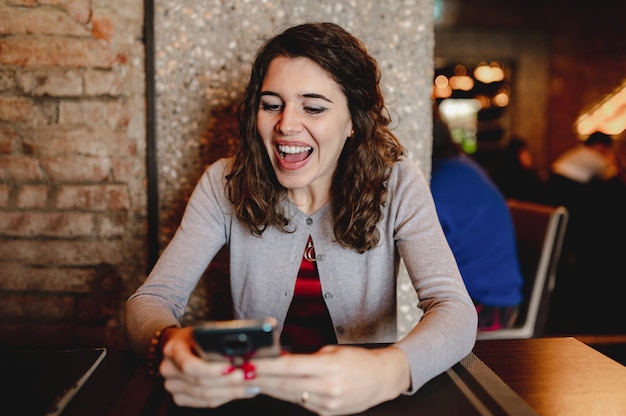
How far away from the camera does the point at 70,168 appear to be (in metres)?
1.81

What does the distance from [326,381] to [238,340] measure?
0.16m

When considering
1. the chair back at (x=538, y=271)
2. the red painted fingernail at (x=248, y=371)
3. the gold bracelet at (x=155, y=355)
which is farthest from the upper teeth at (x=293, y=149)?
the chair back at (x=538, y=271)

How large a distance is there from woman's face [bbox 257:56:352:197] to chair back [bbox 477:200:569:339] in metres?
1.19

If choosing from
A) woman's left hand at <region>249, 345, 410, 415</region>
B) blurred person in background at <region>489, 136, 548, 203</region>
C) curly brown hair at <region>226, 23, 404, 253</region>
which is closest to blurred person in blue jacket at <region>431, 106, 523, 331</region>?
curly brown hair at <region>226, 23, 404, 253</region>

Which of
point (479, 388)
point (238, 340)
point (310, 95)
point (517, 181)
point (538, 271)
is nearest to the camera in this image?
point (238, 340)

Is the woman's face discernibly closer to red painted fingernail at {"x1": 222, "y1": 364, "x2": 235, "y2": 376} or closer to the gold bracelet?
the gold bracelet

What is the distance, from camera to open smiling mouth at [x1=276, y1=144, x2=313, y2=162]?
1413 mm

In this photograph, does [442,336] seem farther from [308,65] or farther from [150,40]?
[150,40]

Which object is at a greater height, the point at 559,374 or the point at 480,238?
the point at 480,238

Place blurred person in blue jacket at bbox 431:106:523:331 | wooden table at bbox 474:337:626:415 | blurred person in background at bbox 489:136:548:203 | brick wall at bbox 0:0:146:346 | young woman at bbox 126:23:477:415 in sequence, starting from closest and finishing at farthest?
wooden table at bbox 474:337:626:415 < young woman at bbox 126:23:477:415 < brick wall at bbox 0:0:146:346 < blurred person in blue jacket at bbox 431:106:523:331 < blurred person in background at bbox 489:136:548:203

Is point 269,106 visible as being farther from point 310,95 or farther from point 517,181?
point 517,181

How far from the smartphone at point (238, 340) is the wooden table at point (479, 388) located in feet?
0.39

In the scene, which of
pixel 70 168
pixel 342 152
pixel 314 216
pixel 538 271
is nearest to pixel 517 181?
pixel 538 271

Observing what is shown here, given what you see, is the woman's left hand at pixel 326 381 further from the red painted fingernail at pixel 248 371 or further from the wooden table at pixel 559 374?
the wooden table at pixel 559 374
